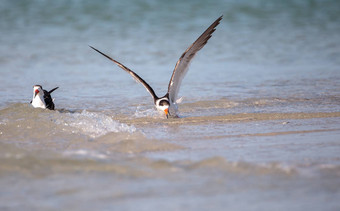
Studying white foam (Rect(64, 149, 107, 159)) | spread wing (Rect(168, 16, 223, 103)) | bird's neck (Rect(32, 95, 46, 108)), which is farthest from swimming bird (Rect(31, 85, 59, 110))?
white foam (Rect(64, 149, 107, 159))

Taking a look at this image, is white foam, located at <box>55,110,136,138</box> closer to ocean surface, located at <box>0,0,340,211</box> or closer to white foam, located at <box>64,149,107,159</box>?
ocean surface, located at <box>0,0,340,211</box>

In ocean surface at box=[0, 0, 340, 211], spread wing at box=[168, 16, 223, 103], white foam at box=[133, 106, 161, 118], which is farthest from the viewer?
spread wing at box=[168, 16, 223, 103]

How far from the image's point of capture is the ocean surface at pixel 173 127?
12.1ft

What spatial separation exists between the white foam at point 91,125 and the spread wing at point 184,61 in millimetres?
1721

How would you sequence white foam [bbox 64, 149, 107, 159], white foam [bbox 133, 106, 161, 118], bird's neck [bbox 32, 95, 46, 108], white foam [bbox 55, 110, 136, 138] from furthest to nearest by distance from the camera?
bird's neck [bbox 32, 95, 46, 108], white foam [bbox 133, 106, 161, 118], white foam [bbox 55, 110, 136, 138], white foam [bbox 64, 149, 107, 159]

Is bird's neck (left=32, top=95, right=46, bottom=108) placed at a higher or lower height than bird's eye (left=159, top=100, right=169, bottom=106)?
higher

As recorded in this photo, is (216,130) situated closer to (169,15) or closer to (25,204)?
(25,204)

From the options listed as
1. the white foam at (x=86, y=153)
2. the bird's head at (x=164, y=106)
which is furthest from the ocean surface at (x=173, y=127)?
the bird's head at (x=164, y=106)

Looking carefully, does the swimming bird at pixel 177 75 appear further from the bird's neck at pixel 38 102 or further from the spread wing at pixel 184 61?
the bird's neck at pixel 38 102

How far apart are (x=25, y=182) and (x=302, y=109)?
447cm

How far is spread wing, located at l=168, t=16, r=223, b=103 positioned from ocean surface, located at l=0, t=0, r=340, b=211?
38cm

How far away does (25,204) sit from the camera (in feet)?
11.6

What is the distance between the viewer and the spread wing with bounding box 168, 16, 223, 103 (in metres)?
7.75

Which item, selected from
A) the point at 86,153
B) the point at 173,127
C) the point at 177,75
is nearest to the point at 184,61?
the point at 177,75
